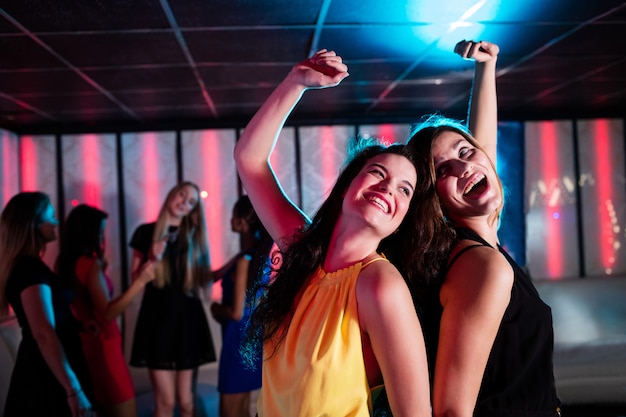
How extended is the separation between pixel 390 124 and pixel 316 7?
138 inches

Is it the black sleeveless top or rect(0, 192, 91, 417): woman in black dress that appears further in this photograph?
rect(0, 192, 91, 417): woman in black dress

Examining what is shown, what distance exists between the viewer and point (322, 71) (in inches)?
56.3

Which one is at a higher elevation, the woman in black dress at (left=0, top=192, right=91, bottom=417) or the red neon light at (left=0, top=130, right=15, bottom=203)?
the red neon light at (left=0, top=130, right=15, bottom=203)

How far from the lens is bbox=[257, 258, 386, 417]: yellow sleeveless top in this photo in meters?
1.12

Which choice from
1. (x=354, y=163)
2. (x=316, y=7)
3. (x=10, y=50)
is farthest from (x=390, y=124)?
(x=354, y=163)

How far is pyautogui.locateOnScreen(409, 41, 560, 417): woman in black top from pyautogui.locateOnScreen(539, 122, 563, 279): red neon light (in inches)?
202

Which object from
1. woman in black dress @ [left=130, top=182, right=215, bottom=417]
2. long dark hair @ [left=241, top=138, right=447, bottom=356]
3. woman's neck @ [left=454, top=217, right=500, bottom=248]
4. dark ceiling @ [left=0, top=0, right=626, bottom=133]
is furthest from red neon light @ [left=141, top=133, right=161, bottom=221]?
woman's neck @ [left=454, top=217, right=500, bottom=248]

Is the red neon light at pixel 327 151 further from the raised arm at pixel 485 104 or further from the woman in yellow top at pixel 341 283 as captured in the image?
the woman in yellow top at pixel 341 283

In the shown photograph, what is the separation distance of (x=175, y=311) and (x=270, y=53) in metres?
1.72

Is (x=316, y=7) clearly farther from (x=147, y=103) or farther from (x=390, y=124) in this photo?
(x=390, y=124)

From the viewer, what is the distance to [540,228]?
6.31 m

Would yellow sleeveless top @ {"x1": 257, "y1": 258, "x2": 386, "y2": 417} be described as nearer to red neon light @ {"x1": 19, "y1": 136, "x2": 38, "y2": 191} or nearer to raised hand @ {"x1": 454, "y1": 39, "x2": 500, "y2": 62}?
raised hand @ {"x1": 454, "y1": 39, "x2": 500, "y2": 62}

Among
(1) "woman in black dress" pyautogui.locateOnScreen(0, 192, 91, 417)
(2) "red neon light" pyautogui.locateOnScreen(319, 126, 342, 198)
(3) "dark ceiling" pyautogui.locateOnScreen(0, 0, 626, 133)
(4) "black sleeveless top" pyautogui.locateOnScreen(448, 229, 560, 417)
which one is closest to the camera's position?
(4) "black sleeveless top" pyautogui.locateOnScreen(448, 229, 560, 417)

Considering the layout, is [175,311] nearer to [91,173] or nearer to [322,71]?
[322,71]
